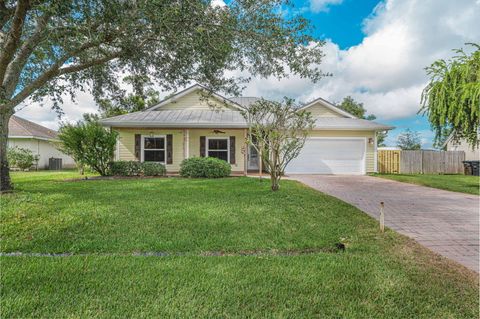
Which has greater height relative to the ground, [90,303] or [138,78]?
[138,78]

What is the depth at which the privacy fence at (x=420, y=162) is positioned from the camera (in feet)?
56.5

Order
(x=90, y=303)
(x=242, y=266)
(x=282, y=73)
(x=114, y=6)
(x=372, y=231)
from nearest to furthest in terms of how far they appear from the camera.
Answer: (x=90, y=303), (x=242, y=266), (x=372, y=231), (x=114, y=6), (x=282, y=73)

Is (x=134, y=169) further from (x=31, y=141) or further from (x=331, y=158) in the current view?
(x=31, y=141)

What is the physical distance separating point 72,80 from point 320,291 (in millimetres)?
10402

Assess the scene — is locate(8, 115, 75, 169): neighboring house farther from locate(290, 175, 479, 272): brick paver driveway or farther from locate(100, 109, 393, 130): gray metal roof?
locate(290, 175, 479, 272): brick paver driveway

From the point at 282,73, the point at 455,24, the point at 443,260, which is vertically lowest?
the point at 443,260

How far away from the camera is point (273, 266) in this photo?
Answer: 3217 millimetres

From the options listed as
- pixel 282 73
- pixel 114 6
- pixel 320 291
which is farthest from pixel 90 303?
pixel 282 73

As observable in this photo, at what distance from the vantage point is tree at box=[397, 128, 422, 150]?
1545 inches

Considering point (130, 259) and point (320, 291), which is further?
point (130, 259)

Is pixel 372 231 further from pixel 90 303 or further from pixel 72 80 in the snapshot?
Answer: pixel 72 80

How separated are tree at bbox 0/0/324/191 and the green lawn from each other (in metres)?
3.16

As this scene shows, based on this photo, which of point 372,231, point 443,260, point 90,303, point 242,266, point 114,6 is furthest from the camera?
point 114,6

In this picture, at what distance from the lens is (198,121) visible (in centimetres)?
1390
